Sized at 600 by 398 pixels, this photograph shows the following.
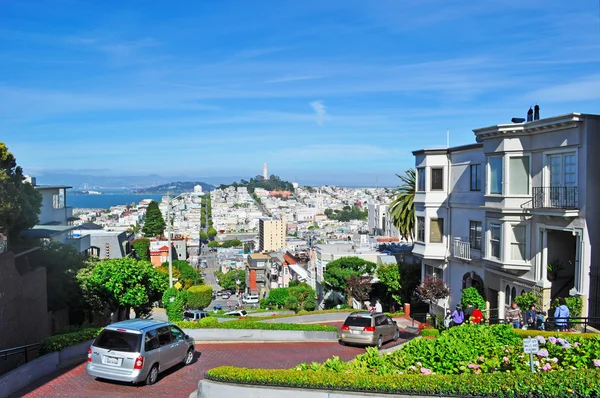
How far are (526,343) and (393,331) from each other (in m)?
10.5

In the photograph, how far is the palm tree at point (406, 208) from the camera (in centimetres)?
3105

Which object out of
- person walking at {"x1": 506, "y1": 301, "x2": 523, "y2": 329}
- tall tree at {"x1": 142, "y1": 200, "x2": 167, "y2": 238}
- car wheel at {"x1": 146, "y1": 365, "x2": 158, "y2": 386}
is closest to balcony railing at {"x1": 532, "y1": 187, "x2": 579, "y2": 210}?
person walking at {"x1": 506, "y1": 301, "x2": 523, "y2": 329}

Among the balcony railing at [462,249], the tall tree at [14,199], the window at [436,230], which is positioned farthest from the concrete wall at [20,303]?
the window at [436,230]

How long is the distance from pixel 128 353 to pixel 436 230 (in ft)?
63.1

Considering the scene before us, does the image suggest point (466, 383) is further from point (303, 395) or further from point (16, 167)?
point (16, 167)

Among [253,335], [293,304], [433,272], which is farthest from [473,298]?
[293,304]

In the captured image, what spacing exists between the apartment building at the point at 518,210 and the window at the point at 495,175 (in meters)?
0.04

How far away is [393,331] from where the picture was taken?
65.8 ft

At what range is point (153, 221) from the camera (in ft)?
Result: 396

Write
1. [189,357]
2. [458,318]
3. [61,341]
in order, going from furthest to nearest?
[458,318] → [189,357] → [61,341]

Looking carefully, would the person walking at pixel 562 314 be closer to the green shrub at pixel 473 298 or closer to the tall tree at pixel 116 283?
the green shrub at pixel 473 298

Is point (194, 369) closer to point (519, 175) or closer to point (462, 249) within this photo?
point (519, 175)

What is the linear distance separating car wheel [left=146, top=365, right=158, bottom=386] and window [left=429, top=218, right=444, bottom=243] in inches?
726

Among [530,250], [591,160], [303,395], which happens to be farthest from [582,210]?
[303,395]
